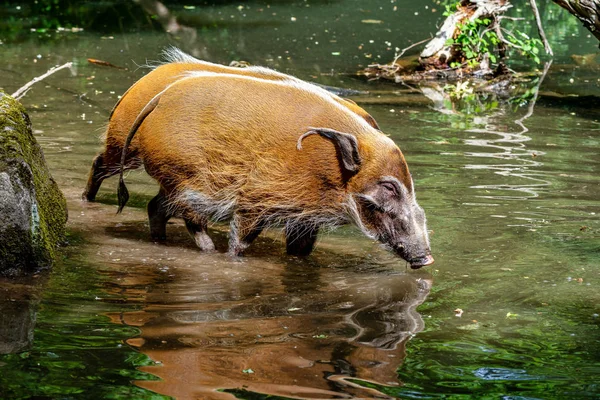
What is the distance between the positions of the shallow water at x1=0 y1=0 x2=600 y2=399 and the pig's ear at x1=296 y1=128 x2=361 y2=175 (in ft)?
2.25

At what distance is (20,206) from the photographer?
5195 mm

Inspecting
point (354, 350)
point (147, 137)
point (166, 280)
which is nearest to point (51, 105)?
point (147, 137)

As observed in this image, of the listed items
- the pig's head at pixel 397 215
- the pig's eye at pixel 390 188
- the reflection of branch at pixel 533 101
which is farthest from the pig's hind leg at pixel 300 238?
the reflection of branch at pixel 533 101

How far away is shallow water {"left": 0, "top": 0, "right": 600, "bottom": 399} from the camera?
385 centimetres

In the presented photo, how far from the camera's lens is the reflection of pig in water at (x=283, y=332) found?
3.81 m

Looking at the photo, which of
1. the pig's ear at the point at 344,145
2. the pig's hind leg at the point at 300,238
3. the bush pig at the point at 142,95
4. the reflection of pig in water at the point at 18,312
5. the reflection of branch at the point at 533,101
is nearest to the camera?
the reflection of pig in water at the point at 18,312

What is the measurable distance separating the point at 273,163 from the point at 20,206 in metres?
1.54

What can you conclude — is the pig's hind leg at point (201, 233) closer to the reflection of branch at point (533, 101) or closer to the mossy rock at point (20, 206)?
the mossy rock at point (20, 206)

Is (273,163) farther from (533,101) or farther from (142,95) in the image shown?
(533,101)

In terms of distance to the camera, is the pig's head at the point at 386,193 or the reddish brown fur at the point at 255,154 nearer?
the pig's head at the point at 386,193

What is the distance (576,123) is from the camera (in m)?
10.4

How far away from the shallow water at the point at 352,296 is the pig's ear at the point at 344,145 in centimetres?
69

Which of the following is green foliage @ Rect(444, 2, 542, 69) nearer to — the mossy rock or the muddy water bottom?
the muddy water bottom

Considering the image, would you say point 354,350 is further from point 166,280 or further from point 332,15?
point 332,15
